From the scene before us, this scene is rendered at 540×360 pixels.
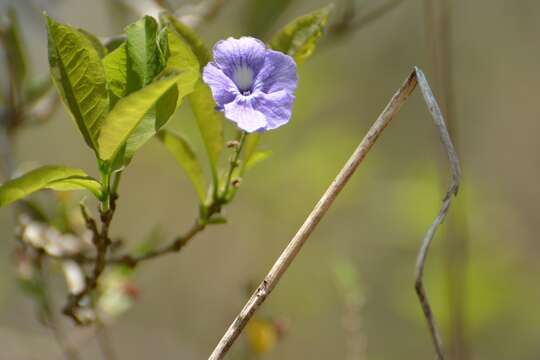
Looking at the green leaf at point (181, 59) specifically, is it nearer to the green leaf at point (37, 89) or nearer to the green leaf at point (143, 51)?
the green leaf at point (143, 51)

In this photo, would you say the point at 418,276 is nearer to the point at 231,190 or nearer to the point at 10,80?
the point at 231,190

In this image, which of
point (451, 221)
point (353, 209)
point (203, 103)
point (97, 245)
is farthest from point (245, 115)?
point (353, 209)

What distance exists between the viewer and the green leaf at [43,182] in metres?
0.83

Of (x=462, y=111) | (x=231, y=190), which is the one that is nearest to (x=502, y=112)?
(x=462, y=111)

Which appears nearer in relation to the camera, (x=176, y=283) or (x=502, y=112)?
(x=176, y=283)

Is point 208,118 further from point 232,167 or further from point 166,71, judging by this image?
point 166,71

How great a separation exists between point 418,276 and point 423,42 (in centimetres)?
303

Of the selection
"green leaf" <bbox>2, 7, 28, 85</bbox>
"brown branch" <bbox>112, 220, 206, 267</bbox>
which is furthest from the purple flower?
"green leaf" <bbox>2, 7, 28, 85</bbox>

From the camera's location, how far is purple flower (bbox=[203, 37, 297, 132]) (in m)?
0.86

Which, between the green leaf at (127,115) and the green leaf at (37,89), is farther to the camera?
the green leaf at (37,89)

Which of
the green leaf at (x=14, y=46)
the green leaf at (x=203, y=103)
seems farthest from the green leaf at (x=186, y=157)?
the green leaf at (x=14, y=46)

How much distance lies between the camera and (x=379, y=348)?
127 inches

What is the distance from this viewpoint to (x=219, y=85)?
2.84 ft

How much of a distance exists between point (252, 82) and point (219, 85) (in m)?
0.04
